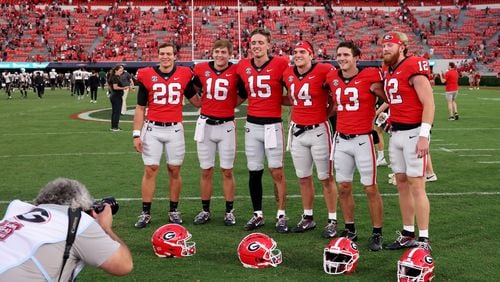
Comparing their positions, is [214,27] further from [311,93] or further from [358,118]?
[358,118]

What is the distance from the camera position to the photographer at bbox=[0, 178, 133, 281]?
103 inches

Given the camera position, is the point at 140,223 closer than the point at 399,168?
No

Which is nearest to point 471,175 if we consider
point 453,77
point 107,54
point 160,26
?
point 453,77

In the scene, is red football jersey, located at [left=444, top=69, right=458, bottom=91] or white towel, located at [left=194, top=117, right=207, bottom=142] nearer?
white towel, located at [left=194, top=117, right=207, bottom=142]

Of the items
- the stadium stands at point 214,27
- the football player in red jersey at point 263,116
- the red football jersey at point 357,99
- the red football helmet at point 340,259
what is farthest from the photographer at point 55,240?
the stadium stands at point 214,27

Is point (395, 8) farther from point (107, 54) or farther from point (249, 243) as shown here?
point (249, 243)

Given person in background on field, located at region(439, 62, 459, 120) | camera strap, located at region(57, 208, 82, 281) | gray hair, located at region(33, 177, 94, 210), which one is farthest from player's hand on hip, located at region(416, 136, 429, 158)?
person in background on field, located at region(439, 62, 459, 120)

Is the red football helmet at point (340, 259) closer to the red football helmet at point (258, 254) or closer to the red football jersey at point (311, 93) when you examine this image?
the red football helmet at point (258, 254)

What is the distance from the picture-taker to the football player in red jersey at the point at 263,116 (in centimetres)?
636

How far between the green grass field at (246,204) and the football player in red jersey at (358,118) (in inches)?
21.3

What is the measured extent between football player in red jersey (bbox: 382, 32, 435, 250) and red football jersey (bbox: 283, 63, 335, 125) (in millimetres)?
721

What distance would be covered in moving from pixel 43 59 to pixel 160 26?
10660 mm

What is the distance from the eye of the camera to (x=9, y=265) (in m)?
2.60

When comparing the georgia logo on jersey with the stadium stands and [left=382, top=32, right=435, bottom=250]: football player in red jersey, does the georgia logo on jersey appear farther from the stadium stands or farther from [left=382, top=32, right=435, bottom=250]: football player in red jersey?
the stadium stands
